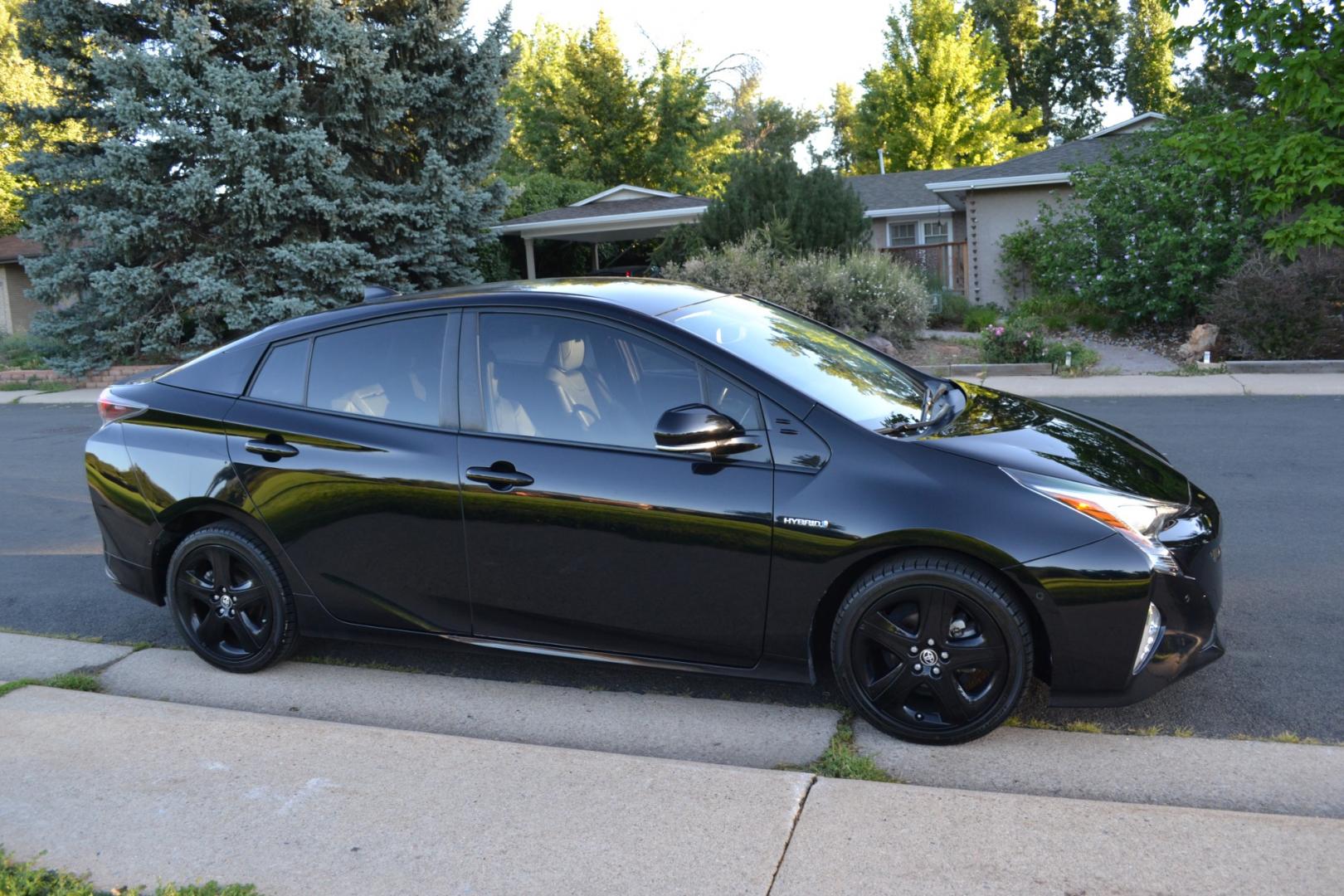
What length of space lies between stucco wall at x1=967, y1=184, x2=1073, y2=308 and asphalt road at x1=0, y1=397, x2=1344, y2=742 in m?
13.8

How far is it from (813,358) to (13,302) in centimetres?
3793

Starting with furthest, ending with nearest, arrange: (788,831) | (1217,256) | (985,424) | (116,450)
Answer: (1217,256)
(116,450)
(985,424)
(788,831)

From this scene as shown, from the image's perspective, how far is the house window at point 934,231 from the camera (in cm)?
3002

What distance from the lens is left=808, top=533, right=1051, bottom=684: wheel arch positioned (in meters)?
3.62

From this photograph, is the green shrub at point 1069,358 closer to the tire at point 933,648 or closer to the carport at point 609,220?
the tire at point 933,648

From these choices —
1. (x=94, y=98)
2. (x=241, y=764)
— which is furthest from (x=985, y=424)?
(x=94, y=98)

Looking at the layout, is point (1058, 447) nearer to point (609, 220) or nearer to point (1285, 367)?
point (1285, 367)

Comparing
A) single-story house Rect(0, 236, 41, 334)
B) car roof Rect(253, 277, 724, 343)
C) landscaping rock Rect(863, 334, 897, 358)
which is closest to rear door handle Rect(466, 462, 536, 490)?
car roof Rect(253, 277, 724, 343)

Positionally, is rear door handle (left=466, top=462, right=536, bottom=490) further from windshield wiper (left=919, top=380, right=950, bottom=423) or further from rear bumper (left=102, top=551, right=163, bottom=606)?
rear bumper (left=102, top=551, right=163, bottom=606)

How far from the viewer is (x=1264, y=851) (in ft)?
9.77

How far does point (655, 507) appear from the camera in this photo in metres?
3.98

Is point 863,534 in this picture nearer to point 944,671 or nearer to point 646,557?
point 944,671

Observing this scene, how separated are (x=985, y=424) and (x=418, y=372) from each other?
7.48ft

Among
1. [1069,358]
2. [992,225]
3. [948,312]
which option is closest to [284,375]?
[1069,358]
